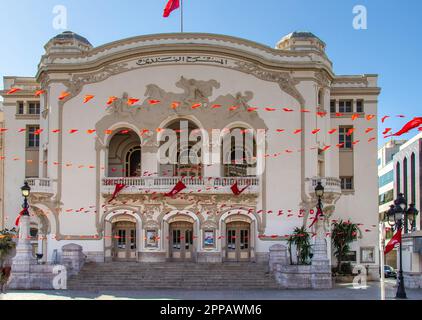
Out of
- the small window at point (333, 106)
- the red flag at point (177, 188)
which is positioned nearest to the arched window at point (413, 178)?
the small window at point (333, 106)

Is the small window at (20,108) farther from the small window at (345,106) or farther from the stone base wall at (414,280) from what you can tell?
the stone base wall at (414,280)

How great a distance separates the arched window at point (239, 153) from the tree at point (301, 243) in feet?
15.1

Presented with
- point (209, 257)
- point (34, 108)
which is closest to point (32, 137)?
point (34, 108)

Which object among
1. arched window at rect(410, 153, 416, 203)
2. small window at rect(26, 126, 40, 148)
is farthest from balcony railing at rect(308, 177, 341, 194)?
arched window at rect(410, 153, 416, 203)

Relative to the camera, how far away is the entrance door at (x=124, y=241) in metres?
41.8

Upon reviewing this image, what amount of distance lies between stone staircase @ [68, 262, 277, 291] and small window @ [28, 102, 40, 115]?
12.8 m

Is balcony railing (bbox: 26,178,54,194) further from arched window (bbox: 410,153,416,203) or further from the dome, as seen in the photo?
arched window (bbox: 410,153,416,203)

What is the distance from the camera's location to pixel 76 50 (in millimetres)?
42906

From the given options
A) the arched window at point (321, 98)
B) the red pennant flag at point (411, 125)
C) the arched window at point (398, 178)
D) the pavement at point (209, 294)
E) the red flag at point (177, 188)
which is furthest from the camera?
the arched window at point (398, 178)

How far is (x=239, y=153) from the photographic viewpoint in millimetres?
42562

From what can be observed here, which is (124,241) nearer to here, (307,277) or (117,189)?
(117,189)

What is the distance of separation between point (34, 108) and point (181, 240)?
14.4 m
